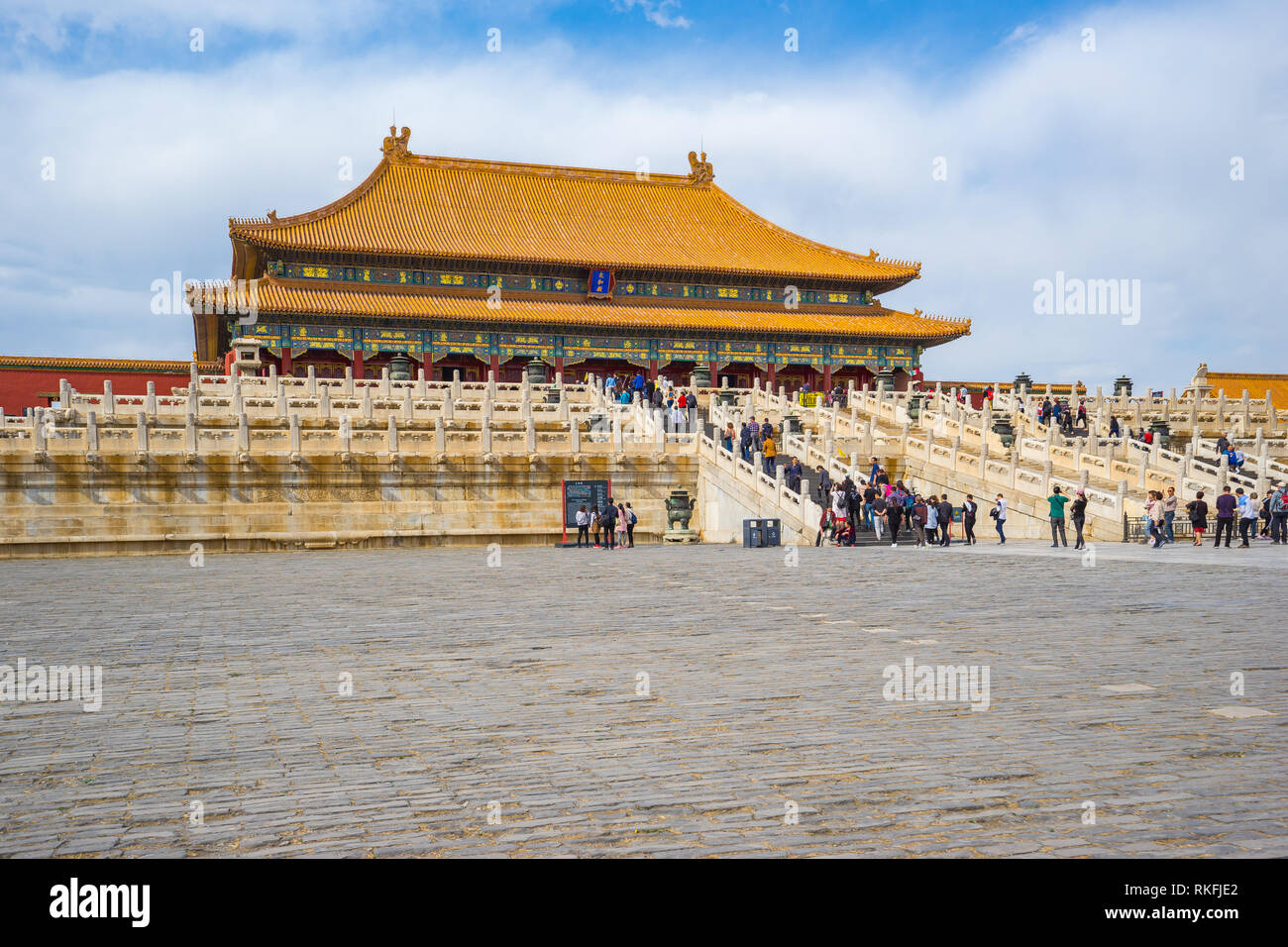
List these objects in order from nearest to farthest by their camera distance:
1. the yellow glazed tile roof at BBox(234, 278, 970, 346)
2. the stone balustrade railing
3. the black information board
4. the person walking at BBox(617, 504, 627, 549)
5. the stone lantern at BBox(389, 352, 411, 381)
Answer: the stone balustrade railing → the person walking at BBox(617, 504, 627, 549) → the black information board → the stone lantern at BBox(389, 352, 411, 381) → the yellow glazed tile roof at BBox(234, 278, 970, 346)

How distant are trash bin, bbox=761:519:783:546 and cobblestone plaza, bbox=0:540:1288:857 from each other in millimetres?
10178

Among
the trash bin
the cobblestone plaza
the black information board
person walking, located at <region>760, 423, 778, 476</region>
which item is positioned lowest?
the cobblestone plaza

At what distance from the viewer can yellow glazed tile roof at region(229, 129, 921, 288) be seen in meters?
44.1

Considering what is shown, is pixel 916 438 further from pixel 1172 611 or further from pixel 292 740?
pixel 292 740

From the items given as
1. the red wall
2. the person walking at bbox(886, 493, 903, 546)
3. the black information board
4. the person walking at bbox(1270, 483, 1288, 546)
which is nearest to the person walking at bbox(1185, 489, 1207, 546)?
the person walking at bbox(1270, 483, 1288, 546)

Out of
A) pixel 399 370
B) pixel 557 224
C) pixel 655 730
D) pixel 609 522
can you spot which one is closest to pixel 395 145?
pixel 557 224

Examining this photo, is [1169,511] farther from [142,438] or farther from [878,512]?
[142,438]

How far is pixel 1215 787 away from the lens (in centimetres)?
486

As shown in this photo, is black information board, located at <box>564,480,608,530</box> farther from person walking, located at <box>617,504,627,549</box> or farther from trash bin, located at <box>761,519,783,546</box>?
trash bin, located at <box>761,519,783,546</box>

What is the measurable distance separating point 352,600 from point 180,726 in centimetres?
707

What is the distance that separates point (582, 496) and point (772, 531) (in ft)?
16.9

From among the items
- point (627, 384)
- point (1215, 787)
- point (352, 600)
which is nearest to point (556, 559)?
point (352, 600)

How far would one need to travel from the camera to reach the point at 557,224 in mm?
48625

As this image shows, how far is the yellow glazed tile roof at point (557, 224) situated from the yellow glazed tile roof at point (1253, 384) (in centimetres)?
1370
